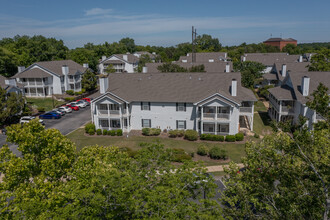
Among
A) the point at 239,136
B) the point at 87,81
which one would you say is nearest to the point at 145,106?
the point at 239,136

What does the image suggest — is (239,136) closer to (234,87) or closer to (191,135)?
(191,135)

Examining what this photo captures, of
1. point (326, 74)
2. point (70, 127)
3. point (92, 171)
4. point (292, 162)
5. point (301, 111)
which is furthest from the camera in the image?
point (70, 127)

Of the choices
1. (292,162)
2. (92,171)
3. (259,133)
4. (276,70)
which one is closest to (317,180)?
(292,162)

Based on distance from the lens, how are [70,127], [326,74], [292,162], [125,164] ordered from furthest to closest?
[70,127], [326,74], [125,164], [292,162]

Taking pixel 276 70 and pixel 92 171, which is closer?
pixel 92 171

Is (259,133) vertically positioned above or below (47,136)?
below

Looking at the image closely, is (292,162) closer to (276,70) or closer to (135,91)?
(135,91)

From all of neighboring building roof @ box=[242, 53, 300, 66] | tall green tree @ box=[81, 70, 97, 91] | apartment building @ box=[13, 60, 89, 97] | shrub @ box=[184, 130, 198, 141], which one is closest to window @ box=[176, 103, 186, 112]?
shrub @ box=[184, 130, 198, 141]
